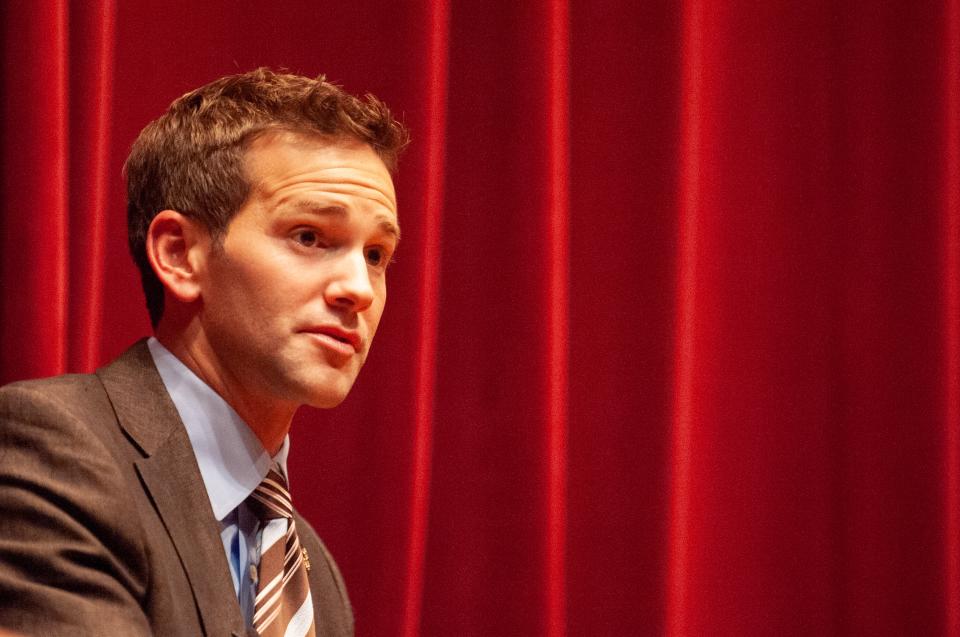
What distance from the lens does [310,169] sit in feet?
4.31

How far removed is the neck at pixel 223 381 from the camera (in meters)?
1.29

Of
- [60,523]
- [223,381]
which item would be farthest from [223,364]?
[60,523]

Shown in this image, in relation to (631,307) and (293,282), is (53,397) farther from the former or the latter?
(631,307)

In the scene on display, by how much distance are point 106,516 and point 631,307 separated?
3.74ft

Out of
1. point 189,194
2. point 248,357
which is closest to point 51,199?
point 189,194

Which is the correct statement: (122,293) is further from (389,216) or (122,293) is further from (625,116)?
(625,116)

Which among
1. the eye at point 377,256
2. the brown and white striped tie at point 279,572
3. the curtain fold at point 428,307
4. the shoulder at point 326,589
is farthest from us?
the curtain fold at point 428,307

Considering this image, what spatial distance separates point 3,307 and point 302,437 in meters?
0.49

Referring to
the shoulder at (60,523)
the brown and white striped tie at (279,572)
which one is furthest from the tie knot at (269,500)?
the shoulder at (60,523)

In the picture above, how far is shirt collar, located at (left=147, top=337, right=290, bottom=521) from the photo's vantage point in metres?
1.23

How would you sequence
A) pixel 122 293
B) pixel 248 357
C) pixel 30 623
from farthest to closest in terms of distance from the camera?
1. pixel 122 293
2. pixel 248 357
3. pixel 30 623

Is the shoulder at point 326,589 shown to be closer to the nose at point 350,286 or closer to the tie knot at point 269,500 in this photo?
the tie knot at point 269,500

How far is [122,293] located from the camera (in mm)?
1739

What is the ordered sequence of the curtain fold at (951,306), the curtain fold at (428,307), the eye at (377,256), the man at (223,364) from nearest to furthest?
the man at (223,364) < the eye at (377,256) < the curtain fold at (428,307) < the curtain fold at (951,306)
